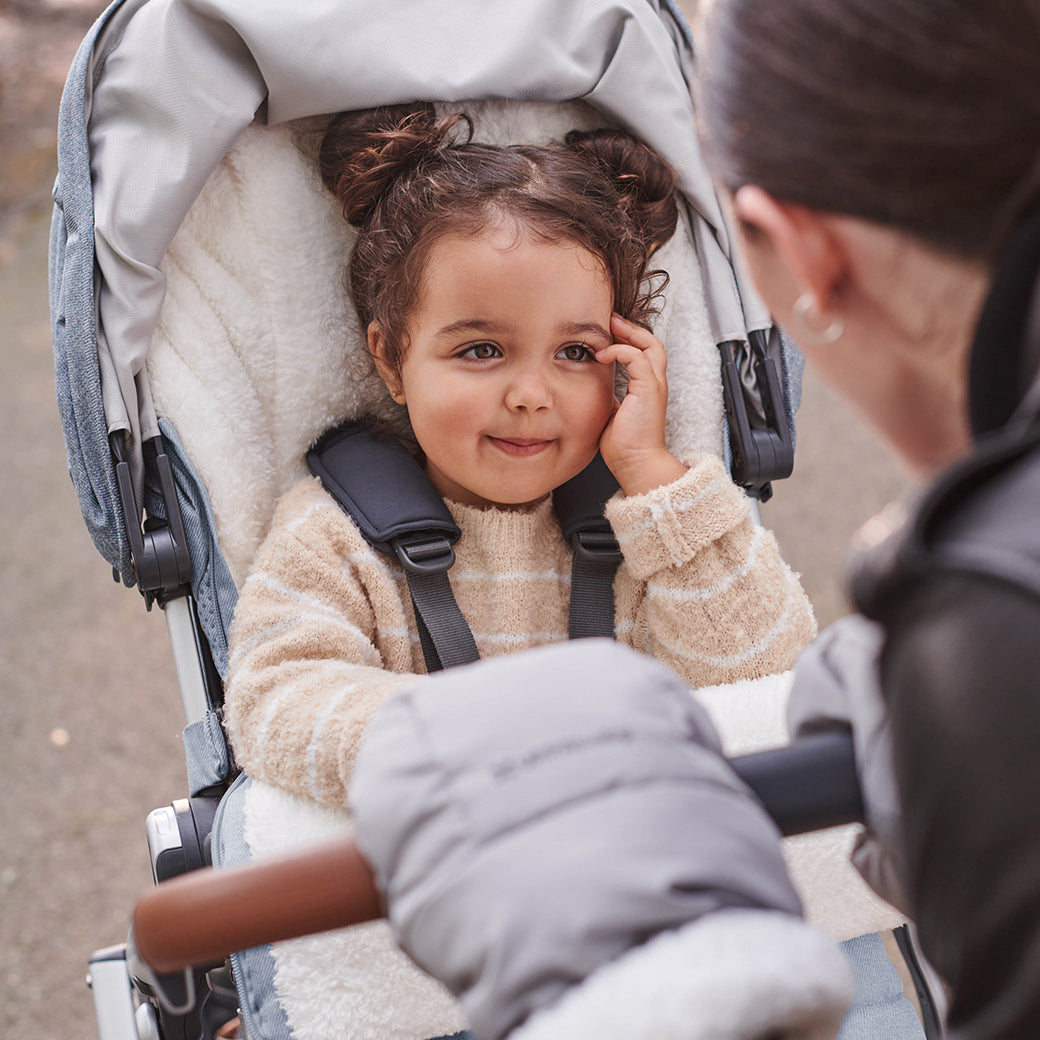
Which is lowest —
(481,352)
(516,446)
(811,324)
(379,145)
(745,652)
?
(745,652)

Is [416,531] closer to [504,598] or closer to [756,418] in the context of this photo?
[504,598]

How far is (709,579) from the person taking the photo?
1.14m

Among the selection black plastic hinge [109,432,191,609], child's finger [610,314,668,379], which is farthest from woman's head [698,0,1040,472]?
black plastic hinge [109,432,191,609]

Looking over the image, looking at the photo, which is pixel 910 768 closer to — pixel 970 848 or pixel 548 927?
pixel 970 848

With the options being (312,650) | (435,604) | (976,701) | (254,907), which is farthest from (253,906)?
(435,604)

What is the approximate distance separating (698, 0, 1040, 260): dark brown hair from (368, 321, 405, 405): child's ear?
770mm

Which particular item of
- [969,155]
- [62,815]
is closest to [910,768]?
[969,155]

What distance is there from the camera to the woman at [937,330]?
0.38 metres

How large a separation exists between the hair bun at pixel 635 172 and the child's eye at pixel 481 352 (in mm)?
245

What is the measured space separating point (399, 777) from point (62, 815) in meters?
1.66

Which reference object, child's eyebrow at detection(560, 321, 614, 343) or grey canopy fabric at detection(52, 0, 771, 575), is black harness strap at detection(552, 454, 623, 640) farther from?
grey canopy fabric at detection(52, 0, 771, 575)

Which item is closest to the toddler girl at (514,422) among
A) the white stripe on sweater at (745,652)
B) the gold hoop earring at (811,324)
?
the white stripe on sweater at (745,652)

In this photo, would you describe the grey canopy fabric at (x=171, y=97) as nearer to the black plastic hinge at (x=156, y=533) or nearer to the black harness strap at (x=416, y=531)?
the black plastic hinge at (x=156, y=533)

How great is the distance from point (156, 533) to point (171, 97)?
46cm
